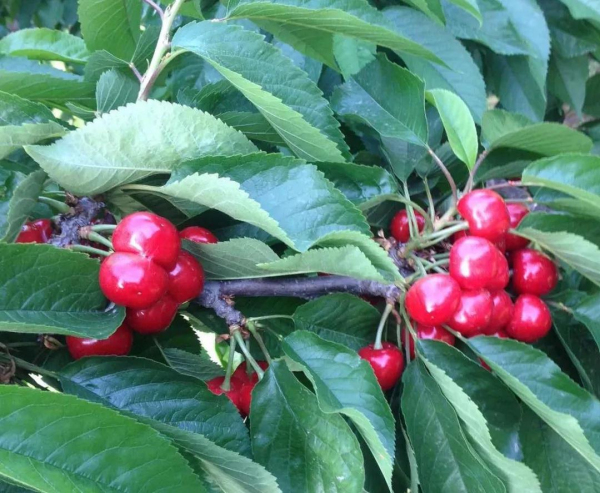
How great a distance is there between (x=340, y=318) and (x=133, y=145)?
1.04ft

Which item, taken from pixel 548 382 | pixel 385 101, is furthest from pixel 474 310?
pixel 385 101

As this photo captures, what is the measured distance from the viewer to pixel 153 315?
24.1 inches

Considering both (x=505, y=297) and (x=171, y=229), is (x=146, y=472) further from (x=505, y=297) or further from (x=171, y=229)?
(x=505, y=297)

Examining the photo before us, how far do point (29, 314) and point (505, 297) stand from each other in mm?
537

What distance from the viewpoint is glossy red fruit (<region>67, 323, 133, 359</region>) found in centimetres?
61

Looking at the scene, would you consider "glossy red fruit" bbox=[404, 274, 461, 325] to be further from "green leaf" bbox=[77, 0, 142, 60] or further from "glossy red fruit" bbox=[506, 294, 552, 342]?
"green leaf" bbox=[77, 0, 142, 60]

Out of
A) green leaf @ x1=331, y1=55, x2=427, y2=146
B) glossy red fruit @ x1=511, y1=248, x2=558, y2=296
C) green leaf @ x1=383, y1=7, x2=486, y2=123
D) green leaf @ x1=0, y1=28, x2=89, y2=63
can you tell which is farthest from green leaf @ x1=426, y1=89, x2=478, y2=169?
green leaf @ x1=0, y1=28, x2=89, y2=63

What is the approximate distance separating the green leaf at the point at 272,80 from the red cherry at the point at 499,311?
0.86ft

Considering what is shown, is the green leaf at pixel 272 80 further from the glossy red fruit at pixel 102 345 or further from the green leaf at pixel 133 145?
the glossy red fruit at pixel 102 345

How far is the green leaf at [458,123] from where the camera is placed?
72cm

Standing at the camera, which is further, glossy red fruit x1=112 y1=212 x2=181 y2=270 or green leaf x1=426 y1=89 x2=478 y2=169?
green leaf x1=426 y1=89 x2=478 y2=169

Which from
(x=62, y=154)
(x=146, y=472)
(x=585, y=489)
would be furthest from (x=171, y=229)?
(x=585, y=489)

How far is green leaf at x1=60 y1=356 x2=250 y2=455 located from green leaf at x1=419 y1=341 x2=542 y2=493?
23 centimetres

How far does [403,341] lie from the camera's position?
761 mm
